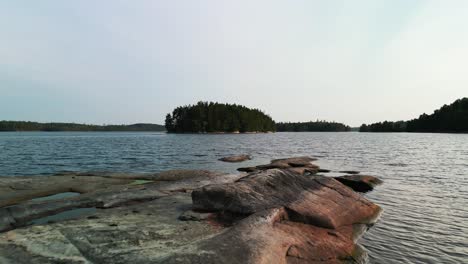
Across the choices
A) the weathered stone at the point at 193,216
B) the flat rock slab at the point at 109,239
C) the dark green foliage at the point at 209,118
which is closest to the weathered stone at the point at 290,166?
the weathered stone at the point at 193,216

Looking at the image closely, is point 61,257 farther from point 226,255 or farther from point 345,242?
point 345,242

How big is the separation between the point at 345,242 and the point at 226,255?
4982 mm

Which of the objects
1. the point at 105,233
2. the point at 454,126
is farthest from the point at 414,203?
the point at 454,126

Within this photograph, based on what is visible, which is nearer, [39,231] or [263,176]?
[39,231]

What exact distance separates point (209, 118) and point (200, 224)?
164120mm

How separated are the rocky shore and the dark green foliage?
6178 inches

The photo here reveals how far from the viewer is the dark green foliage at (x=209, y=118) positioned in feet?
570

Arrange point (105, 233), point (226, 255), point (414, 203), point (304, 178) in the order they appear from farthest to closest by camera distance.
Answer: point (414, 203) < point (304, 178) < point (105, 233) < point (226, 255)

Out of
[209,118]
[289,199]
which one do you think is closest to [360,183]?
[289,199]

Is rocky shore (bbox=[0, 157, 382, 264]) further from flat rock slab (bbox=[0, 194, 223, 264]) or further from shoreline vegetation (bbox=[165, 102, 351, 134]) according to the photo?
shoreline vegetation (bbox=[165, 102, 351, 134])

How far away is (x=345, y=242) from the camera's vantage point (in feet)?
34.4

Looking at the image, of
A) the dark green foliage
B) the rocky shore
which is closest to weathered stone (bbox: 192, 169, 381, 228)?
the rocky shore

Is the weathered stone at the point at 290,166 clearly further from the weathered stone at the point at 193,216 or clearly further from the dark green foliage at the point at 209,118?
the dark green foliage at the point at 209,118

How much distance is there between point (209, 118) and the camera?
570ft
